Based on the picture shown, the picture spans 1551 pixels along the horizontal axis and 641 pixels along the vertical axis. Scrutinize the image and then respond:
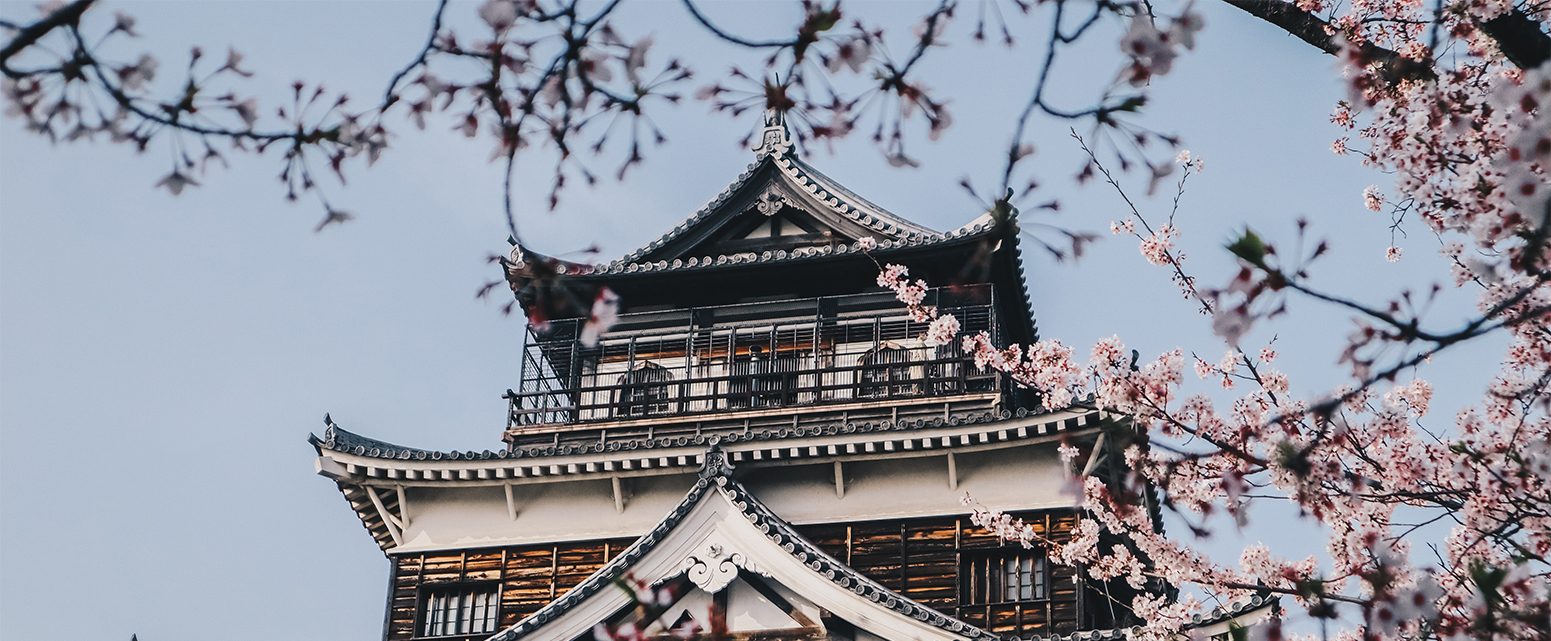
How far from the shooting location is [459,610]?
1708 centimetres

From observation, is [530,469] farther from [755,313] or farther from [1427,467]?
[1427,467]

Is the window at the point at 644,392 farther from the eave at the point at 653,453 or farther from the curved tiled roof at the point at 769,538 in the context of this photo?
the curved tiled roof at the point at 769,538

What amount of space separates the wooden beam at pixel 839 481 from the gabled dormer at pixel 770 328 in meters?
1.17

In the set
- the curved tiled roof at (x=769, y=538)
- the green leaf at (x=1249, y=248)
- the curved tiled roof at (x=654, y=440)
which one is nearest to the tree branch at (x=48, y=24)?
the green leaf at (x=1249, y=248)

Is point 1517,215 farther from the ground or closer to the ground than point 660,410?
closer to the ground

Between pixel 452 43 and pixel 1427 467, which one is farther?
pixel 1427 467

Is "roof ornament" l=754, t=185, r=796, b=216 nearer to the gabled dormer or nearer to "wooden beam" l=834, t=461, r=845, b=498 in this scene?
the gabled dormer

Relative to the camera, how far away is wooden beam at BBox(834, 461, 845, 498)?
1639 centimetres

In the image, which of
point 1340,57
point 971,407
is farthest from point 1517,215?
point 971,407

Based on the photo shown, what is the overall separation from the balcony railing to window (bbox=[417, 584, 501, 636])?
91.5 inches

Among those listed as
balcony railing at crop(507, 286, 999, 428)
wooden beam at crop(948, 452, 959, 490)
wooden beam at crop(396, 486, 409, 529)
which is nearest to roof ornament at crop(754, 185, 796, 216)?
balcony railing at crop(507, 286, 999, 428)

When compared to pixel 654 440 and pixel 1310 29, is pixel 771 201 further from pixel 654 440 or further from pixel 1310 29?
pixel 1310 29

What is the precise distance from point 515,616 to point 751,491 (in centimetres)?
318

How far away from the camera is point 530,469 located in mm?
16812
